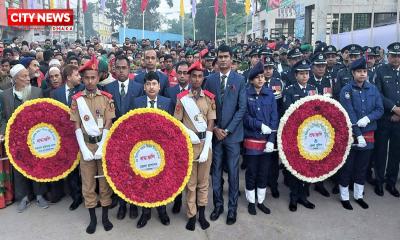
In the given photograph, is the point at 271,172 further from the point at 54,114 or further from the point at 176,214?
the point at 54,114

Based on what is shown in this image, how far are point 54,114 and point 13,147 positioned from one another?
Answer: 70 cm

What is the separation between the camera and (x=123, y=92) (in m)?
5.20

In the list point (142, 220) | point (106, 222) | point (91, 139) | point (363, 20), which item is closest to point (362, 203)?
point (142, 220)

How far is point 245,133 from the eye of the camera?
519 cm

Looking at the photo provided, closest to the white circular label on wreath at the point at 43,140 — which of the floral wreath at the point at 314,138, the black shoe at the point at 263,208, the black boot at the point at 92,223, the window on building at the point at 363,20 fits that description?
the black boot at the point at 92,223

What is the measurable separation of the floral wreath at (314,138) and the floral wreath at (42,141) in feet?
9.48

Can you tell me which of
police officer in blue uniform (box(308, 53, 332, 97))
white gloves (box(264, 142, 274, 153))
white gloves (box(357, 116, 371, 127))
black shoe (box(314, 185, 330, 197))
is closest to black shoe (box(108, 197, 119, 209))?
white gloves (box(264, 142, 274, 153))

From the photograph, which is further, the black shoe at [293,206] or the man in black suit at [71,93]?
the man in black suit at [71,93]

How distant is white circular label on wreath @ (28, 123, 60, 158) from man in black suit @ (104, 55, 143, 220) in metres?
0.90

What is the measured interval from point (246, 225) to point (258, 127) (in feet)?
4.14

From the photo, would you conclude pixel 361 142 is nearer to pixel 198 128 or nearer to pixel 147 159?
pixel 198 128

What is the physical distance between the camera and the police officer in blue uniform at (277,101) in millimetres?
5811

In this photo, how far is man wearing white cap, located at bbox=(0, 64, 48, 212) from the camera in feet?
17.7

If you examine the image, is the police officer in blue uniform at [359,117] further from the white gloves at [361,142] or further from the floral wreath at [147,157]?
the floral wreath at [147,157]
